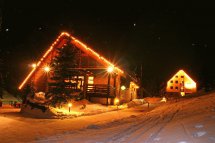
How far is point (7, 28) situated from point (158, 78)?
112ft

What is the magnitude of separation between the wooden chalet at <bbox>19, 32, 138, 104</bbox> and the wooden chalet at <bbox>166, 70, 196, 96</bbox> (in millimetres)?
31457

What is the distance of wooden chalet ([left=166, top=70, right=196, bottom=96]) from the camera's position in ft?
220

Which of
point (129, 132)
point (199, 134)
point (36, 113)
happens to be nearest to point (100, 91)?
point (36, 113)

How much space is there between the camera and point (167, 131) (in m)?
10.7

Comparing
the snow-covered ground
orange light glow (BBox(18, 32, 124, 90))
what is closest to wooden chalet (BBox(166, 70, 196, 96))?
orange light glow (BBox(18, 32, 124, 90))

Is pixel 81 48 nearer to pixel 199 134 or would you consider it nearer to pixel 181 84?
pixel 199 134

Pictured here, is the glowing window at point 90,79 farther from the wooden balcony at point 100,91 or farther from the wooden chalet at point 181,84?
the wooden chalet at point 181,84

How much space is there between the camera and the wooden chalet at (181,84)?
6706 centimetres

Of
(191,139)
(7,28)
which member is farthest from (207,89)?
(7,28)

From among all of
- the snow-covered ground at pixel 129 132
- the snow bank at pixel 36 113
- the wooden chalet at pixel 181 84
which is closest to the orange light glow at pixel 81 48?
the snow bank at pixel 36 113

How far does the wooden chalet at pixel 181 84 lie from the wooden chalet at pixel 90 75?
103ft

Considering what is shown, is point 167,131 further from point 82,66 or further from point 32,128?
point 82,66

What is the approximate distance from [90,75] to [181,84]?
119 feet

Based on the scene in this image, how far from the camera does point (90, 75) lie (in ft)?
122
